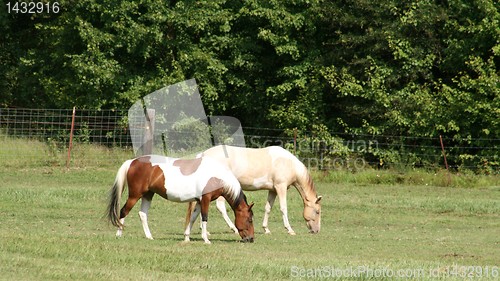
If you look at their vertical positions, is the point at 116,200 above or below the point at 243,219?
above

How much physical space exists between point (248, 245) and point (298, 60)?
59.3ft

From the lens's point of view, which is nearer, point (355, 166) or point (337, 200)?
point (337, 200)

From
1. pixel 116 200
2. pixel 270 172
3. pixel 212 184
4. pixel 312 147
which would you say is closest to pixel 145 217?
pixel 116 200

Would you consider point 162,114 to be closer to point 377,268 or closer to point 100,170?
point 100,170

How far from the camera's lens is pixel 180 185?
13.8m

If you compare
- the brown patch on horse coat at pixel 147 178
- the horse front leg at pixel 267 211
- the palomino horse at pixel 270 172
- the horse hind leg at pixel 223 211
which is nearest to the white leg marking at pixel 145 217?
the brown patch on horse coat at pixel 147 178

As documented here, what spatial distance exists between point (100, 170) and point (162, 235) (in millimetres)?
10767

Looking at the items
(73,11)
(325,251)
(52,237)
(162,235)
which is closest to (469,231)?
(325,251)

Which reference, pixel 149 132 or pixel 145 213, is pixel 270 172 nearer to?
pixel 145 213

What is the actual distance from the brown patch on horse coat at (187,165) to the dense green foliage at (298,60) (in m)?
15.0

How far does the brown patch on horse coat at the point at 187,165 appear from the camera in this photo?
13.9 m

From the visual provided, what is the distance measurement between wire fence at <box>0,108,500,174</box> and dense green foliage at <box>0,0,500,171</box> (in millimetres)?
270

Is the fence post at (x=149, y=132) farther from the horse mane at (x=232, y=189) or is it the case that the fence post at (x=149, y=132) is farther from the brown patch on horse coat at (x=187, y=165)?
the horse mane at (x=232, y=189)

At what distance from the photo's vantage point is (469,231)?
1711cm
